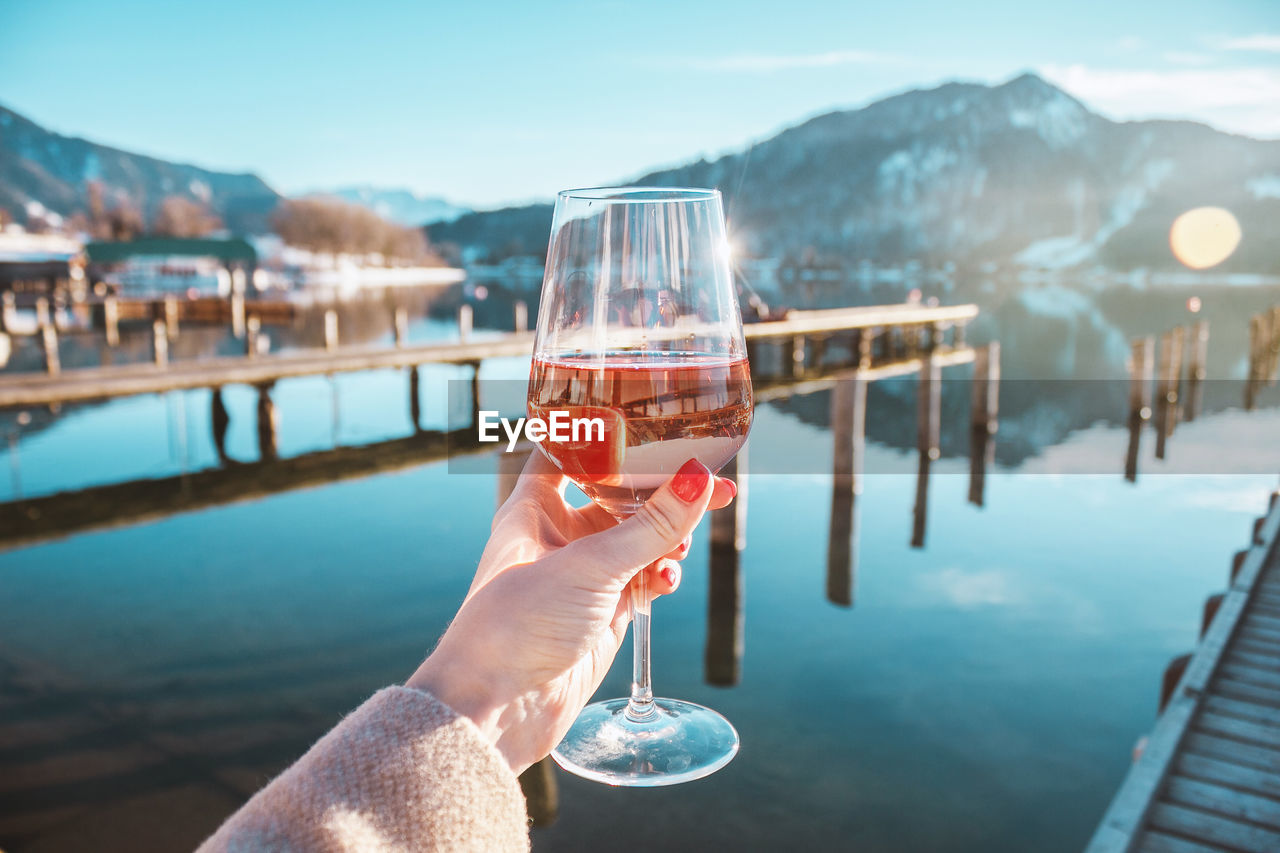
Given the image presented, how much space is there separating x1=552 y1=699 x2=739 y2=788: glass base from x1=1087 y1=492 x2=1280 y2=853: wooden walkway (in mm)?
3945

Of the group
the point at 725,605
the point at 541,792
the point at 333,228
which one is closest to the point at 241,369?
the point at 541,792

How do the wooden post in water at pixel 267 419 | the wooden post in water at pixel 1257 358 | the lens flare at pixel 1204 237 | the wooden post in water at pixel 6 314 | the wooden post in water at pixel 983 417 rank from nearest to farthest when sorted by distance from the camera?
the wooden post in water at pixel 267 419 → the wooden post in water at pixel 983 417 → the wooden post in water at pixel 1257 358 → the wooden post in water at pixel 6 314 → the lens flare at pixel 1204 237

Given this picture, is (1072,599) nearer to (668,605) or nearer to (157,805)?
(668,605)

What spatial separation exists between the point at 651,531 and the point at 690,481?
88 millimetres

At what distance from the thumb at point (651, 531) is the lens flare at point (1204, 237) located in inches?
6139

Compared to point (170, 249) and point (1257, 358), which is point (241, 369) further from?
point (170, 249)

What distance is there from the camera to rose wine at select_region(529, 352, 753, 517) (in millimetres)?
1123

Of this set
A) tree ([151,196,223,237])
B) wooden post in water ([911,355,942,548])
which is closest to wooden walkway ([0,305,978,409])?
wooden post in water ([911,355,942,548])

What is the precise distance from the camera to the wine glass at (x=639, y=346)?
3.71 feet

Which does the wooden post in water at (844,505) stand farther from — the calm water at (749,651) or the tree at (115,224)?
the tree at (115,224)

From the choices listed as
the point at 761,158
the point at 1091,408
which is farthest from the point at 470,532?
the point at 761,158

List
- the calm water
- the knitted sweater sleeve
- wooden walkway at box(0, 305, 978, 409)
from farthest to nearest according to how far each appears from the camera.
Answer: wooden walkway at box(0, 305, 978, 409)
the calm water
the knitted sweater sleeve

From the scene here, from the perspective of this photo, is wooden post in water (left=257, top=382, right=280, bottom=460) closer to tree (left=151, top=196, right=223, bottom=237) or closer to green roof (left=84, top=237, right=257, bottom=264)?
green roof (left=84, top=237, right=257, bottom=264)

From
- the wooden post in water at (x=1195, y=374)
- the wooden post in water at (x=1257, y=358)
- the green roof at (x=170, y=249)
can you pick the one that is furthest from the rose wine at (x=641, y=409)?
the green roof at (x=170, y=249)
